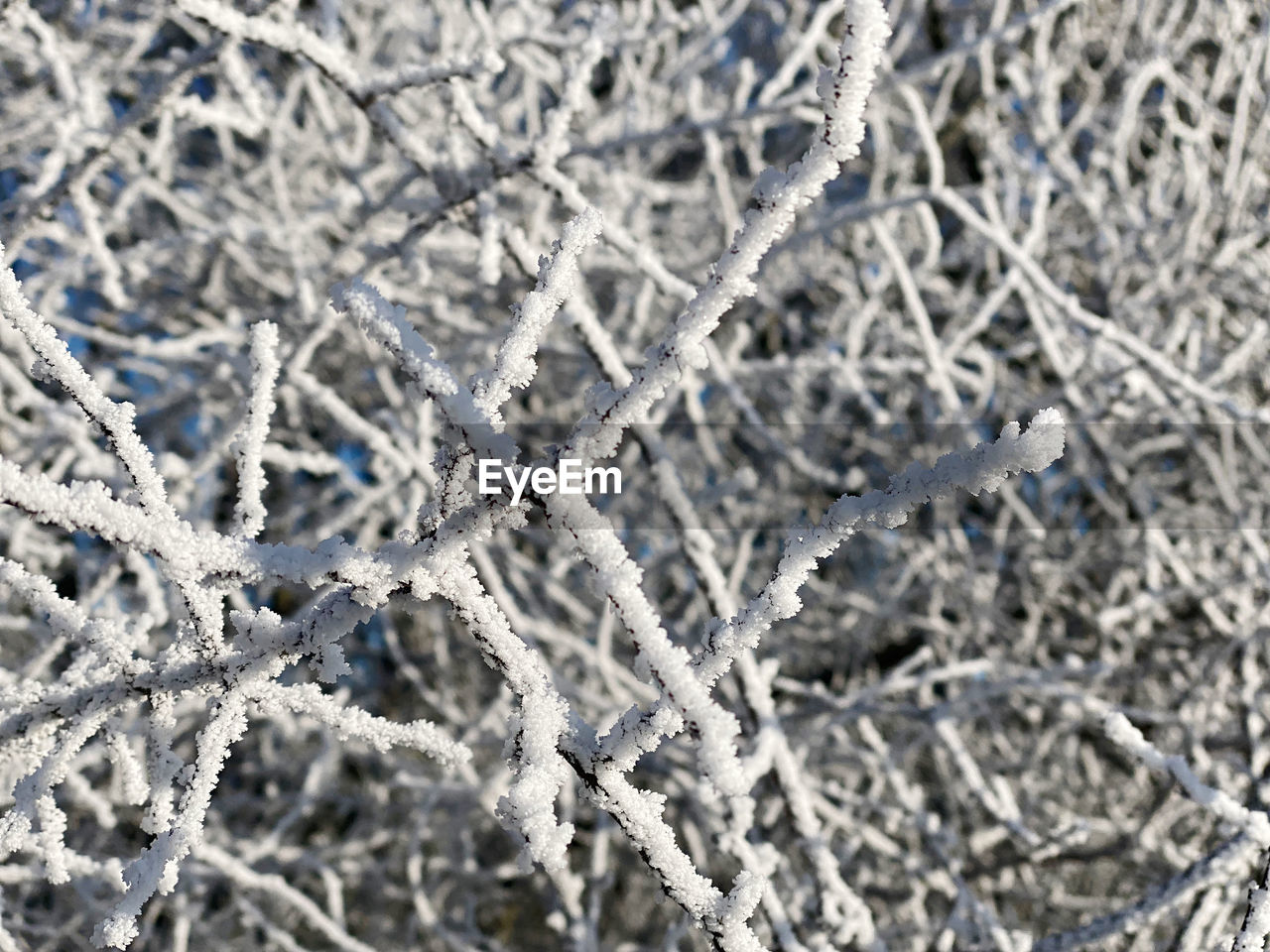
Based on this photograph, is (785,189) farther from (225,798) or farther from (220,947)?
(225,798)

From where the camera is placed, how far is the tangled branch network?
2.05 ft

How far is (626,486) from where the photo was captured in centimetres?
291

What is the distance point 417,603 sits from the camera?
65 centimetres

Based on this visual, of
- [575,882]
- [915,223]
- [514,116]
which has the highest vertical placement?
[514,116]

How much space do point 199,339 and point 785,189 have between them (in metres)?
1.53

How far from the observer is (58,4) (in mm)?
2506

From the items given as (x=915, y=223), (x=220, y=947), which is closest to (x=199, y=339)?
(x=220, y=947)

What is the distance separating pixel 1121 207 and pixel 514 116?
189 centimetres

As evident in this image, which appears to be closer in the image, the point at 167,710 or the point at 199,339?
the point at 167,710

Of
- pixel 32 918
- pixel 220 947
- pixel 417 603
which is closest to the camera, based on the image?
pixel 417 603

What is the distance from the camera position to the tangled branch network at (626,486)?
63 cm

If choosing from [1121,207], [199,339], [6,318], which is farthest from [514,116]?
[6,318]

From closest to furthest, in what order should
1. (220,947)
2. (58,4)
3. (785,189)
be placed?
(785,189), (220,947), (58,4)

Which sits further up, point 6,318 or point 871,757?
point 6,318
